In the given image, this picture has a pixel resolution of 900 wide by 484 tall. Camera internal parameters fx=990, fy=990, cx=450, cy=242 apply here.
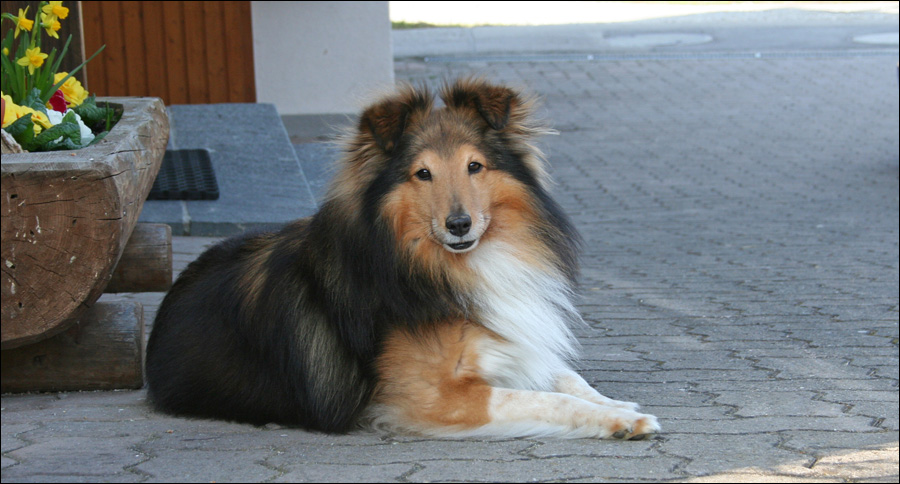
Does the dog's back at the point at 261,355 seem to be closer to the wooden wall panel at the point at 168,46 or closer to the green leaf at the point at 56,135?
the green leaf at the point at 56,135

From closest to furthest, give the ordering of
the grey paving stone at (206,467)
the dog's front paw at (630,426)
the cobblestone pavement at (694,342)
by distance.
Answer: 1. the grey paving stone at (206,467)
2. the cobblestone pavement at (694,342)
3. the dog's front paw at (630,426)

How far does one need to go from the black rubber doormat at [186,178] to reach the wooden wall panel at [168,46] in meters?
2.52

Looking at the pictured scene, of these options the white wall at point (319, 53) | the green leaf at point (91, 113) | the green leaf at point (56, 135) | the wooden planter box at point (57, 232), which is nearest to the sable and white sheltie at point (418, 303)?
the wooden planter box at point (57, 232)

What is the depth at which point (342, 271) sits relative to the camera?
3.64m

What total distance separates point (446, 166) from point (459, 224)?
8.8 inches

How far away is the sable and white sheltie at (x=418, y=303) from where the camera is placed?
3516 millimetres

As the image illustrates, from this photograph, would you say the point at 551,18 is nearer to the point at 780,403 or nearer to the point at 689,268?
the point at 689,268

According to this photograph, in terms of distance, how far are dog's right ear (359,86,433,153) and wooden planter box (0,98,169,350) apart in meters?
0.90

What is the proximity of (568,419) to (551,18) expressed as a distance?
789 inches

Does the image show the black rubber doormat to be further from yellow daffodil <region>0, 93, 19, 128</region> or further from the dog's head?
the dog's head

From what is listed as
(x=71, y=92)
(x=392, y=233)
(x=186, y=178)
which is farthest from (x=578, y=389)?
(x=186, y=178)

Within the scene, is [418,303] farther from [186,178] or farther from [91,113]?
[186,178]

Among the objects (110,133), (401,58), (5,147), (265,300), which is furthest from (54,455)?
(401,58)

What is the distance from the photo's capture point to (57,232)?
334cm
